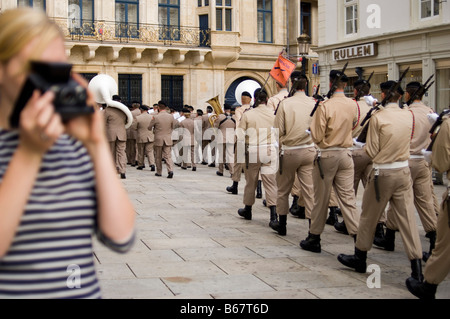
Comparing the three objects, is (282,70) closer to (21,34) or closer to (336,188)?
(336,188)

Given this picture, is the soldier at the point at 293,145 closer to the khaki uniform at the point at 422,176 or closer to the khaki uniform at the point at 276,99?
the khaki uniform at the point at 422,176

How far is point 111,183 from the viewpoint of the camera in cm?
213

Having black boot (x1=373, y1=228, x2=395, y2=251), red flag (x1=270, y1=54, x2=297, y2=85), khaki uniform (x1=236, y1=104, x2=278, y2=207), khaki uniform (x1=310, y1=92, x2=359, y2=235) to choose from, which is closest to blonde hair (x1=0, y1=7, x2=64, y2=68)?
khaki uniform (x1=310, y1=92, x2=359, y2=235)

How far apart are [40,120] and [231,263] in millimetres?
5320

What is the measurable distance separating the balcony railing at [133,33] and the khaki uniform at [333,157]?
20833mm

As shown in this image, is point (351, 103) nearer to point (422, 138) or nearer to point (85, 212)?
point (422, 138)

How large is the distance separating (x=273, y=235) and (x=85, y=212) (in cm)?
678

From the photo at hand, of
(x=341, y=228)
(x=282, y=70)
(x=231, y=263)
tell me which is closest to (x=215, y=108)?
(x=282, y=70)

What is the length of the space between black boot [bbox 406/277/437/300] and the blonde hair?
14.4 ft

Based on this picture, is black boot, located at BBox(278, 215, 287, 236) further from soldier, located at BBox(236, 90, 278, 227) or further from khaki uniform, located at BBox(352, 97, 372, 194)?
khaki uniform, located at BBox(352, 97, 372, 194)

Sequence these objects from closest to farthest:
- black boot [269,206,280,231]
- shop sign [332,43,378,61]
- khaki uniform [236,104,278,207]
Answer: black boot [269,206,280,231] < khaki uniform [236,104,278,207] < shop sign [332,43,378,61]

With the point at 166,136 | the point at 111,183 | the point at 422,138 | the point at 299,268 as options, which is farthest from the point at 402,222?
the point at 166,136

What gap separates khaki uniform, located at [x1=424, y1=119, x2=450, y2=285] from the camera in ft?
17.2
